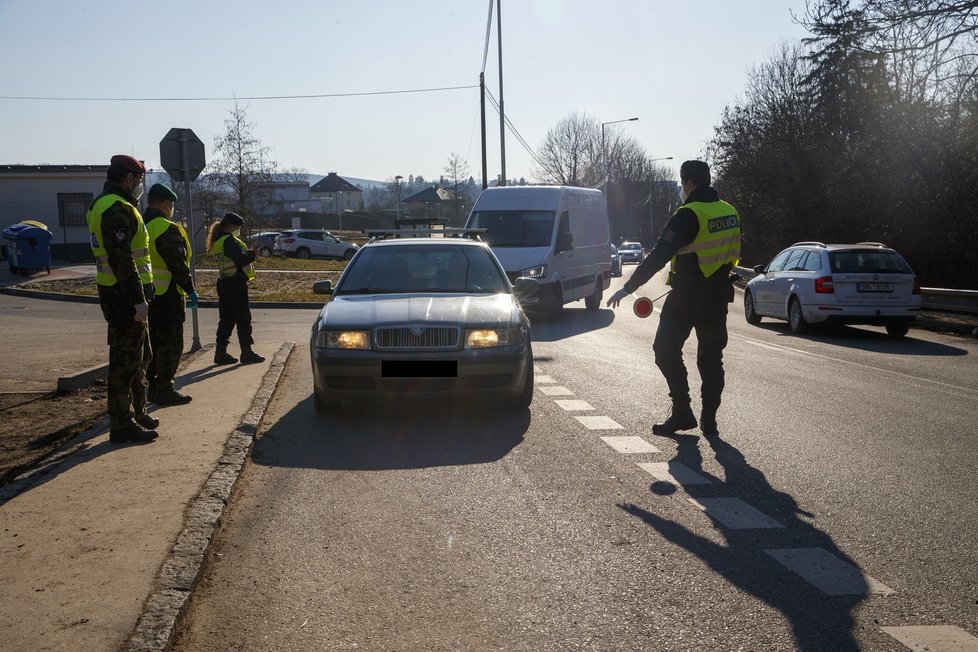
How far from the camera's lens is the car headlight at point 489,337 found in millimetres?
8602

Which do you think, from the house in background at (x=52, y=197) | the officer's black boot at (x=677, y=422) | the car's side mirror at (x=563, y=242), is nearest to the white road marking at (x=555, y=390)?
the officer's black boot at (x=677, y=422)

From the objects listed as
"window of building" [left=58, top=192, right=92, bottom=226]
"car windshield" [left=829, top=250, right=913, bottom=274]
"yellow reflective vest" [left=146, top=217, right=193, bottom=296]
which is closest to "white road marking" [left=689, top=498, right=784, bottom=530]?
"yellow reflective vest" [left=146, top=217, right=193, bottom=296]

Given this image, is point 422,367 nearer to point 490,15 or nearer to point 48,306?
point 48,306

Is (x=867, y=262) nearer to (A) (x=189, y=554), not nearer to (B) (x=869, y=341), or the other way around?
(B) (x=869, y=341)

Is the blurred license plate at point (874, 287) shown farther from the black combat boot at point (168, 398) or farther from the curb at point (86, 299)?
the curb at point (86, 299)

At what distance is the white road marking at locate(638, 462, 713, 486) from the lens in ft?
21.6

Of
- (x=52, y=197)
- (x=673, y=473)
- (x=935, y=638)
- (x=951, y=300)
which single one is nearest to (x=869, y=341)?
(x=951, y=300)

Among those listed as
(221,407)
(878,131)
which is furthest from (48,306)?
(878,131)

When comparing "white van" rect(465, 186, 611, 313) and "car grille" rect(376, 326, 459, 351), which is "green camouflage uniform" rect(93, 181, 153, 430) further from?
"white van" rect(465, 186, 611, 313)

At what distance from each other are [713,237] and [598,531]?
3.24 m

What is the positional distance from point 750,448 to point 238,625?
457 cm

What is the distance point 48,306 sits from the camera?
81.8 feet

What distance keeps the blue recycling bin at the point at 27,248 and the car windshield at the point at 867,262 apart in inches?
1069

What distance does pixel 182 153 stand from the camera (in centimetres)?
1471
